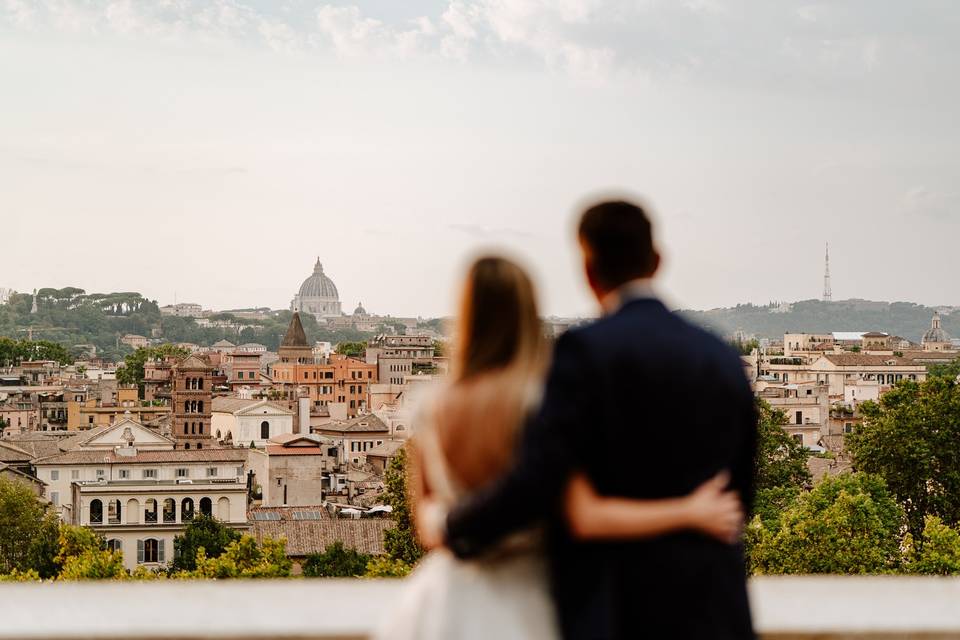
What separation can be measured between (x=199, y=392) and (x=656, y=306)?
6090cm

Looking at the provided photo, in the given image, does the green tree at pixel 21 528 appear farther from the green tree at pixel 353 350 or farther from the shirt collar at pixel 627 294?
the green tree at pixel 353 350

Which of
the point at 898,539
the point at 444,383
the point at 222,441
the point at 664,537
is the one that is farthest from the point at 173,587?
the point at 222,441

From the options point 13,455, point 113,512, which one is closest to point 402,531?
point 113,512

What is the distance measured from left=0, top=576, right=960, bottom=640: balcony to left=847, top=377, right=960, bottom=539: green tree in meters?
34.1

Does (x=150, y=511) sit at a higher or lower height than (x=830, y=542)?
lower

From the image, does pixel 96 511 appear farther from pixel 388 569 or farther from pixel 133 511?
pixel 388 569

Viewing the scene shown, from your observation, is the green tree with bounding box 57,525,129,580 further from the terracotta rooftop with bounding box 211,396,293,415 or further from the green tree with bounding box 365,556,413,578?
the terracotta rooftop with bounding box 211,396,293,415

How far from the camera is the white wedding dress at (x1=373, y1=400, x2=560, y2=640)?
7.57ft

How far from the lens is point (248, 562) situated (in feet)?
102

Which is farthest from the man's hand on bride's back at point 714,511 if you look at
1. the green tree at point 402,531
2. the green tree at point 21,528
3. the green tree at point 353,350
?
the green tree at point 353,350

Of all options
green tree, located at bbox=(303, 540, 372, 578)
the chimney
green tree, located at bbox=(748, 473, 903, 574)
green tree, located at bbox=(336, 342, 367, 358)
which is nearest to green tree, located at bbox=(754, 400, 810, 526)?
green tree, located at bbox=(748, 473, 903, 574)

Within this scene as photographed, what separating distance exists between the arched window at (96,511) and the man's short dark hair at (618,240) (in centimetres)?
3767

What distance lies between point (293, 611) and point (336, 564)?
30587 mm

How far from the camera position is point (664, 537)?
2.29 m
